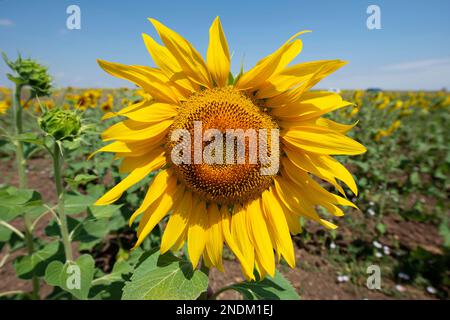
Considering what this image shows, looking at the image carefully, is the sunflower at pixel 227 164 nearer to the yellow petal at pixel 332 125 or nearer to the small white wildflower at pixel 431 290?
the yellow petal at pixel 332 125

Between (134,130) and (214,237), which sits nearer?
(134,130)

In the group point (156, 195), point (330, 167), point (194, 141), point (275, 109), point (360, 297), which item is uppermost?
point (275, 109)

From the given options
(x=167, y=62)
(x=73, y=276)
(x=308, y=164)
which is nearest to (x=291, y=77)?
(x=308, y=164)

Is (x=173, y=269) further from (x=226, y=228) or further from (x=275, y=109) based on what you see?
(x=275, y=109)

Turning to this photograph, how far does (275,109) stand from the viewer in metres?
1.32

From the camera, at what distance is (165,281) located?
50.2 inches

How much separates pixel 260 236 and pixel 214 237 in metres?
0.22

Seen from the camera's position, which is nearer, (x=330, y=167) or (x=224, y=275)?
(x=330, y=167)

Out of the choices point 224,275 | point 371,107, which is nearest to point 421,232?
point 224,275

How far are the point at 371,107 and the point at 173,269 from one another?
6994 millimetres

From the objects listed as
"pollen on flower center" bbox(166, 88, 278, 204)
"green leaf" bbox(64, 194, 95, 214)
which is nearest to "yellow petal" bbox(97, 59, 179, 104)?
"pollen on flower center" bbox(166, 88, 278, 204)

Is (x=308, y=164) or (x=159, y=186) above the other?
(x=308, y=164)

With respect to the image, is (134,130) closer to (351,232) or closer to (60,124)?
(60,124)

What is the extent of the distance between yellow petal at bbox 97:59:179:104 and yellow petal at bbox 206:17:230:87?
8.5 inches
